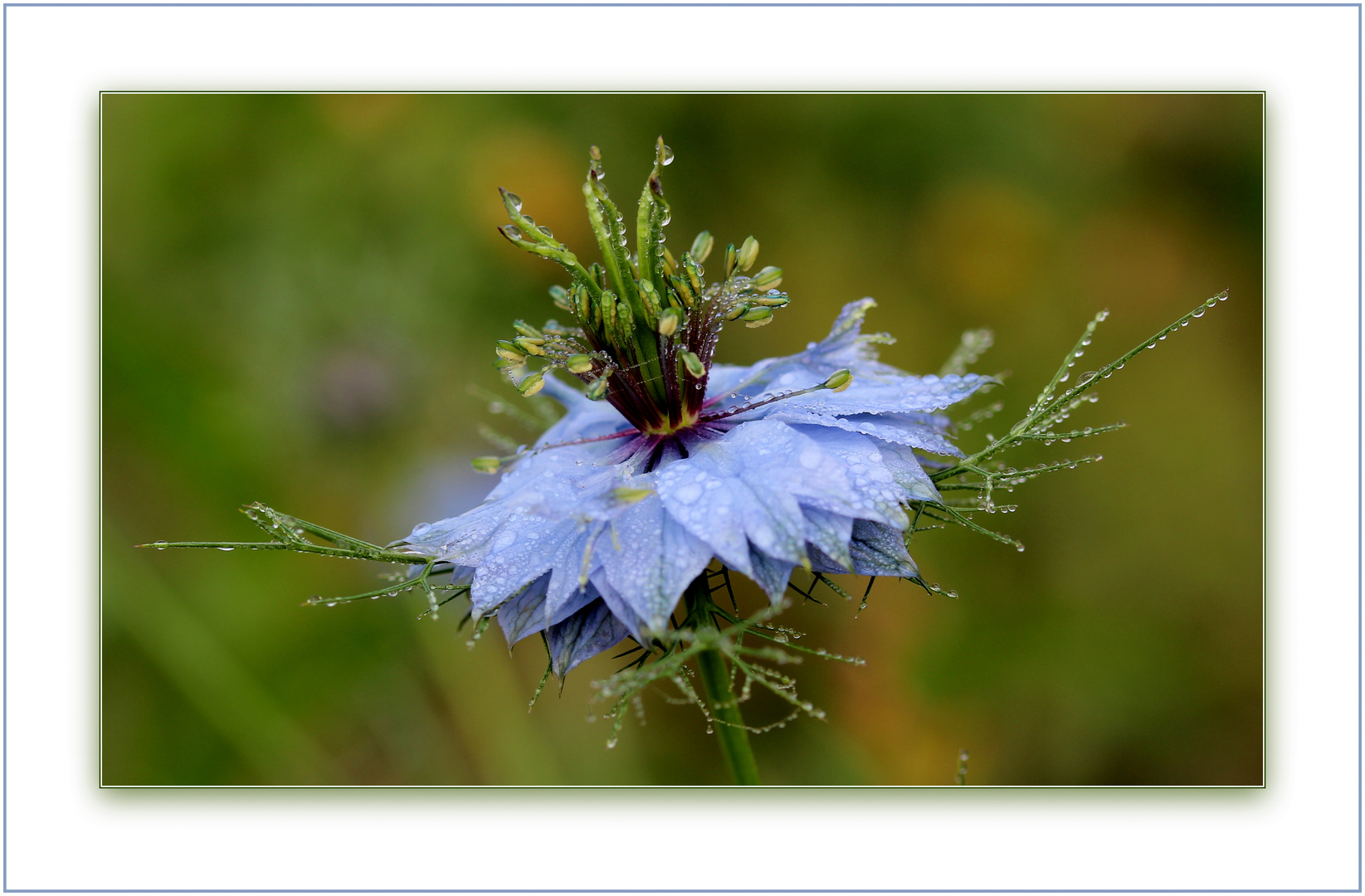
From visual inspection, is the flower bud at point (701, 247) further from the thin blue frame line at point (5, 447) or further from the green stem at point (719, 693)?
the thin blue frame line at point (5, 447)

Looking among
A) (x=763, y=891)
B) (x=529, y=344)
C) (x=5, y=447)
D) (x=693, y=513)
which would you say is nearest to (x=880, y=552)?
(x=693, y=513)

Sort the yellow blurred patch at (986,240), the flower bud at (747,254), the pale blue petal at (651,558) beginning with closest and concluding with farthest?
the pale blue petal at (651,558)
the flower bud at (747,254)
the yellow blurred patch at (986,240)

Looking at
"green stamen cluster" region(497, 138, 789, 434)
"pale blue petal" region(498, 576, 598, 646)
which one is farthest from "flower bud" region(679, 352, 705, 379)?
"pale blue petal" region(498, 576, 598, 646)

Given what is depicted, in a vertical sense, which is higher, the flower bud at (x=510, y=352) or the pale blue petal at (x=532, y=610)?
the flower bud at (x=510, y=352)

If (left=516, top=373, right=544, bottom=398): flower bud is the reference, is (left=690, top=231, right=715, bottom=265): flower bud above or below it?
above

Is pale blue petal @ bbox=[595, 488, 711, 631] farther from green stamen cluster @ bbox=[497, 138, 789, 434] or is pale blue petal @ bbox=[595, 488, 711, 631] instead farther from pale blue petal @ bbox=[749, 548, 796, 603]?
green stamen cluster @ bbox=[497, 138, 789, 434]

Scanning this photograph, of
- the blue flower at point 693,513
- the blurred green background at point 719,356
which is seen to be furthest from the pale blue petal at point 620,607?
the blurred green background at point 719,356
